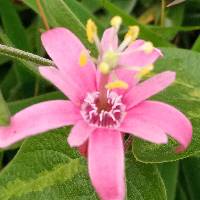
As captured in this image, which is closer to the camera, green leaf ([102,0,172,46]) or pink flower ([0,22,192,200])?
pink flower ([0,22,192,200])

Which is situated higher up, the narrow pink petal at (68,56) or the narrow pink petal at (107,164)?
the narrow pink petal at (68,56)

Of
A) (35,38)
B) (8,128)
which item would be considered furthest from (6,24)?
(8,128)

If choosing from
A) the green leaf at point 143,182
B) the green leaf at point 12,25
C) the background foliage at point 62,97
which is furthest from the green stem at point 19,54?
the green leaf at point 12,25

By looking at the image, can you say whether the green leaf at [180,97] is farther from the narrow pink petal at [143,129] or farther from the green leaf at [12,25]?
the green leaf at [12,25]

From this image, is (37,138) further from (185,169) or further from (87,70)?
(185,169)

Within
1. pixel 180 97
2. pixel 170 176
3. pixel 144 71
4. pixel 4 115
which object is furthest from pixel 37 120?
pixel 170 176

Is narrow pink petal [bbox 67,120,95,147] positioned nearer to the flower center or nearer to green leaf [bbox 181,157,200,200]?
the flower center

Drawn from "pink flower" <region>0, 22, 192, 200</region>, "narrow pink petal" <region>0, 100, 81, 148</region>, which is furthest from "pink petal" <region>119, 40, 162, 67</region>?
"narrow pink petal" <region>0, 100, 81, 148</region>
